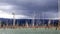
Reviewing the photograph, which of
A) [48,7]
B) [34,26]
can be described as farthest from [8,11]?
[48,7]

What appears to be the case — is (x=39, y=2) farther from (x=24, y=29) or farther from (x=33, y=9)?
(x=24, y=29)

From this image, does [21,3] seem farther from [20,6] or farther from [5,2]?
[5,2]

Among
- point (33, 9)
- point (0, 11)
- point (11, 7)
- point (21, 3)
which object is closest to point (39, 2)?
point (33, 9)

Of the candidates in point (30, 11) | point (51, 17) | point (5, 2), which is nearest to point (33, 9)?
point (30, 11)

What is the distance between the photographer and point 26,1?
145 cm

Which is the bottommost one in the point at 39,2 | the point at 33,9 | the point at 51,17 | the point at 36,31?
the point at 36,31

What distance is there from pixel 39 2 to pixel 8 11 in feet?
1.63

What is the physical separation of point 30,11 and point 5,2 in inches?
16.2

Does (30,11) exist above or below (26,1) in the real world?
below

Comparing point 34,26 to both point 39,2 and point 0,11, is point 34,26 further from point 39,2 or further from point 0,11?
point 0,11

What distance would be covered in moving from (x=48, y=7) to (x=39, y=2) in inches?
6.3

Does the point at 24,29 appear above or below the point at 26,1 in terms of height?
below

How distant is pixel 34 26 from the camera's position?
1438mm

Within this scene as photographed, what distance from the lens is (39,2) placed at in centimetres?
145
